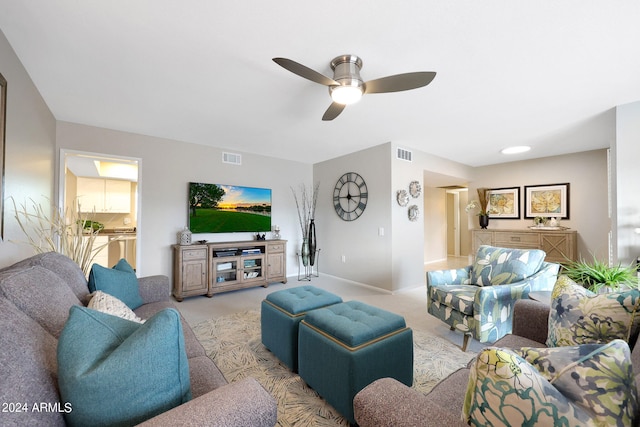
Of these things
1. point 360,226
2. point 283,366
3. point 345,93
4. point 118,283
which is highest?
point 345,93

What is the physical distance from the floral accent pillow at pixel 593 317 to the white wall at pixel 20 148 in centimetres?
326

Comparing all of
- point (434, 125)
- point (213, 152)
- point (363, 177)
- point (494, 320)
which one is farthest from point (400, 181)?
point (213, 152)

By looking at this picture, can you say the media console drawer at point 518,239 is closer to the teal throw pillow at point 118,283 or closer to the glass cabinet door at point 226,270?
the glass cabinet door at point 226,270

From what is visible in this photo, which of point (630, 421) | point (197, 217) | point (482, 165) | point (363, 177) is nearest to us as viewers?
point (630, 421)

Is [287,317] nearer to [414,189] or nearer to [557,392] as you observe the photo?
[557,392]

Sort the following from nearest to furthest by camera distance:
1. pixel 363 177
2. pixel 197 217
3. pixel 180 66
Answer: pixel 180 66 < pixel 197 217 < pixel 363 177

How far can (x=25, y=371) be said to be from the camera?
69 centimetres

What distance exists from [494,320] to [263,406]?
2.16 m

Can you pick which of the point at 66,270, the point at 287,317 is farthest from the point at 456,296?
the point at 66,270

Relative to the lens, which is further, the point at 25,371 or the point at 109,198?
the point at 109,198

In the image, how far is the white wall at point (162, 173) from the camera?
3426 mm

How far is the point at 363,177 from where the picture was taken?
4.45m

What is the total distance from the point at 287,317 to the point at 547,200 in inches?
216

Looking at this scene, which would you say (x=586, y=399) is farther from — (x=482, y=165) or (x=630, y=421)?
(x=482, y=165)
